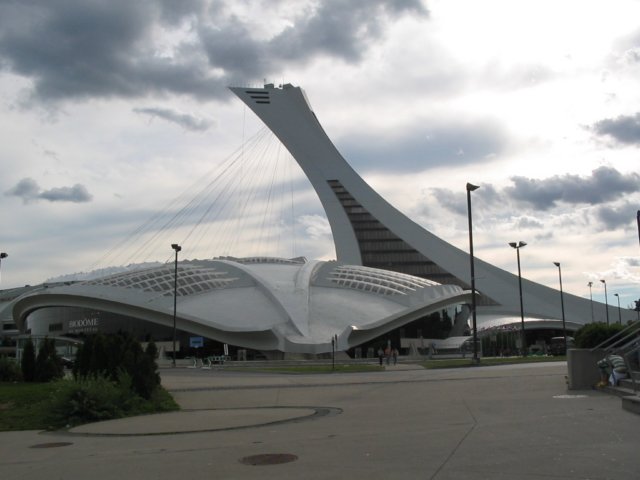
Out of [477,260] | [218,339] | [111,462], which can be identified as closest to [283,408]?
[111,462]

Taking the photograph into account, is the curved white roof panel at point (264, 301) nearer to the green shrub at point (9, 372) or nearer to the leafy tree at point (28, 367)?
the green shrub at point (9, 372)

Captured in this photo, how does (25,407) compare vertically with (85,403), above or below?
below

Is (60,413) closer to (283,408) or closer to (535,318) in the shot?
(283,408)

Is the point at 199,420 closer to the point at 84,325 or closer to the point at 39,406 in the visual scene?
the point at 39,406

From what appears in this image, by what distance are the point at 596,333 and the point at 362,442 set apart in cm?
1364

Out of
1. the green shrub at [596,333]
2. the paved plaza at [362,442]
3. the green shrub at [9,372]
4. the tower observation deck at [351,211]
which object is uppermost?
the tower observation deck at [351,211]

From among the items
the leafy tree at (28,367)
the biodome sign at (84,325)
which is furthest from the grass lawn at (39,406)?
the biodome sign at (84,325)

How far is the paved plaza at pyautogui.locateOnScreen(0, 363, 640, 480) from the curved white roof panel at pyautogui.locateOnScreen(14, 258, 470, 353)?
3249 cm

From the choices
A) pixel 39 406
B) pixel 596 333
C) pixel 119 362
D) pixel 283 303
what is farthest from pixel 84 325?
pixel 596 333

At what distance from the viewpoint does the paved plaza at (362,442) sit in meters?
6.84

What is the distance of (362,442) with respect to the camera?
8820 mm

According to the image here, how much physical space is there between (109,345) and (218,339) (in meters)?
34.2

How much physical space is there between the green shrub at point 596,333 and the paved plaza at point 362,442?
5.20 metres

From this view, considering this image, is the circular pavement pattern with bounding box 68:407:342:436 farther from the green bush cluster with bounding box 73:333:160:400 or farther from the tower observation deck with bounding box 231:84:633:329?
the tower observation deck with bounding box 231:84:633:329
